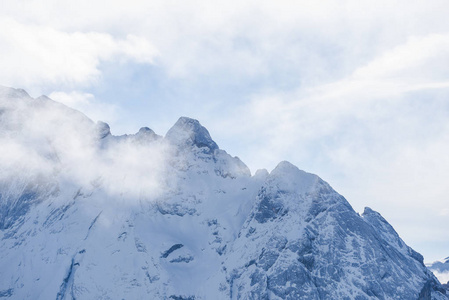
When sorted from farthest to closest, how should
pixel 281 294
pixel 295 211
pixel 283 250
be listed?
pixel 295 211
pixel 283 250
pixel 281 294

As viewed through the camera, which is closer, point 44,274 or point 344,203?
point 44,274

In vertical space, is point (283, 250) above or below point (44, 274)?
above

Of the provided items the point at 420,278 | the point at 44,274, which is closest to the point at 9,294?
the point at 44,274

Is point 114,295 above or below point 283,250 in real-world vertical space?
below

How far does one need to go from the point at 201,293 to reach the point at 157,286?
14.9m

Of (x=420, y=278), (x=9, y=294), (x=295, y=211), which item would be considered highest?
(x=295, y=211)

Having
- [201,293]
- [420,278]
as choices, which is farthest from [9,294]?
[420,278]

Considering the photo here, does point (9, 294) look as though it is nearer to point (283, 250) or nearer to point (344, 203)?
point (283, 250)

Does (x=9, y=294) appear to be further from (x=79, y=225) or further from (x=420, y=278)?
(x=420, y=278)

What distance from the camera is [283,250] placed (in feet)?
580

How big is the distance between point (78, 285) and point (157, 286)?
25.7 metres

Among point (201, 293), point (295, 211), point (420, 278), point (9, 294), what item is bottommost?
point (9, 294)

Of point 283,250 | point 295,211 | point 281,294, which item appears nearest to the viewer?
point 281,294

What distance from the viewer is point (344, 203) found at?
195500 mm
